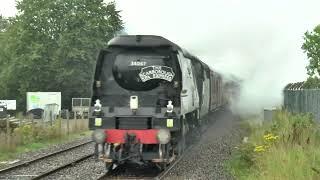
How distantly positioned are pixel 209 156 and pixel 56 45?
40.2 m

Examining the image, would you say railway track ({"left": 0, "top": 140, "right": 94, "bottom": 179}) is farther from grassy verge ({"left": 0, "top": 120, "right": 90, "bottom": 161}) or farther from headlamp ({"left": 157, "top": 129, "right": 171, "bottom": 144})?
headlamp ({"left": 157, "top": 129, "right": 171, "bottom": 144})

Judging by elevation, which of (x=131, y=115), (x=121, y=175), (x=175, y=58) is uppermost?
(x=175, y=58)

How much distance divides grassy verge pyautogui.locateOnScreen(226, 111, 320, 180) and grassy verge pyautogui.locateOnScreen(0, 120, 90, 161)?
7.84m

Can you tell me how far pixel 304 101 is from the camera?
19719 mm

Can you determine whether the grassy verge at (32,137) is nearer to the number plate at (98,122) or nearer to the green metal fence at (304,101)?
the number plate at (98,122)

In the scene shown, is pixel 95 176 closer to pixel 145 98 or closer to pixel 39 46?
pixel 145 98

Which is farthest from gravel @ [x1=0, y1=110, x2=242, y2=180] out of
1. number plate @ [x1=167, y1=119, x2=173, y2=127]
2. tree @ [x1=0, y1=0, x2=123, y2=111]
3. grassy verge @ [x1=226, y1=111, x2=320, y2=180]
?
tree @ [x1=0, y1=0, x2=123, y2=111]

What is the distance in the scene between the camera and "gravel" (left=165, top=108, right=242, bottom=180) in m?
13.3

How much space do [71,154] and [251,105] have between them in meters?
22.0

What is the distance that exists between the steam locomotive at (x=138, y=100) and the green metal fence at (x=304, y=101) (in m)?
4.60

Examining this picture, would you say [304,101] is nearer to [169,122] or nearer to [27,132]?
[169,122]

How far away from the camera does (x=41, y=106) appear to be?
43.0m

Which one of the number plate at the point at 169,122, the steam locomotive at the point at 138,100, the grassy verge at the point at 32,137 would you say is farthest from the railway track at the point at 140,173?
the grassy verge at the point at 32,137

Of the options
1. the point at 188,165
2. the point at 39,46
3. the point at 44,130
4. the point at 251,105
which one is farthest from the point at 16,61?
the point at 188,165
